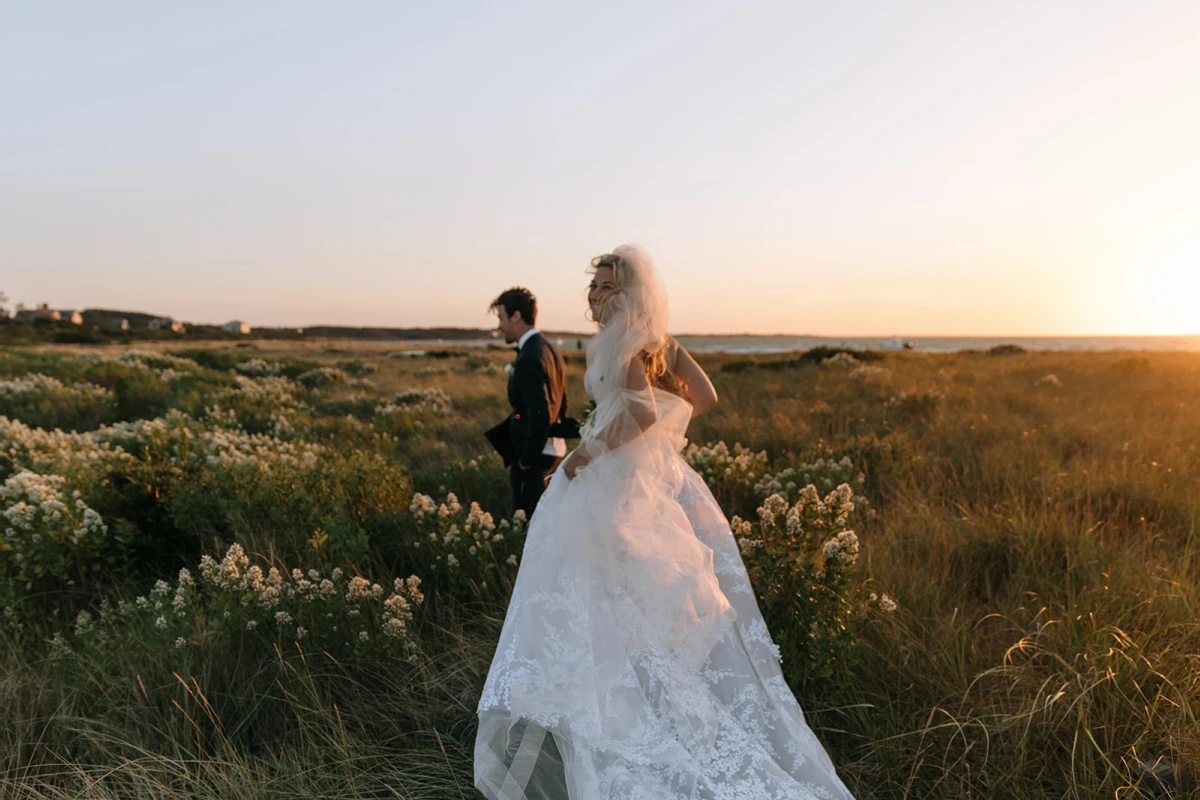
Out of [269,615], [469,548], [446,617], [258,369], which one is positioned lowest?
[446,617]

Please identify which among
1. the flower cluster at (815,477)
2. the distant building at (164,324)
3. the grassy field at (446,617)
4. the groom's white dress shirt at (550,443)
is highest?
the distant building at (164,324)

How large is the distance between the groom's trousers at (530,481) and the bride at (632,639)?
1992 mm

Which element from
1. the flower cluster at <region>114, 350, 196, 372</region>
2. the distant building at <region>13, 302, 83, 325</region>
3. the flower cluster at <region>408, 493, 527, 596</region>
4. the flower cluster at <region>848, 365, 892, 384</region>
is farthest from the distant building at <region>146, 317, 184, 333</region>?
the flower cluster at <region>408, 493, 527, 596</region>

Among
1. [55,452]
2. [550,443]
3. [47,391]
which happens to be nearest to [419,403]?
[47,391]

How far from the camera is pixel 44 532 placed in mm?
4637

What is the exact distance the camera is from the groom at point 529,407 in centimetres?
486

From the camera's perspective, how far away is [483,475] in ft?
21.5

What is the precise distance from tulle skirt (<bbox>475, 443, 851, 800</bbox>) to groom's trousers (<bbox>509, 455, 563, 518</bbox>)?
203 cm

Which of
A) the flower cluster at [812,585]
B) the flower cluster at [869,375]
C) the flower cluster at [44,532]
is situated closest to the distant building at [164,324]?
the flower cluster at [869,375]

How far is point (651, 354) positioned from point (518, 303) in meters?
2.49

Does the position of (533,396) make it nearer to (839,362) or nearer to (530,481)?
(530,481)

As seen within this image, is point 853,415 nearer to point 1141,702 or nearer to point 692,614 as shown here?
point 1141,702

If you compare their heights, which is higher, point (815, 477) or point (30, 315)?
point (30, 315)

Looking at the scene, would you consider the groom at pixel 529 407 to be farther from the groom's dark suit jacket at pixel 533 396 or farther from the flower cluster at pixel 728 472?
the flower cluster at pixel 728 472
